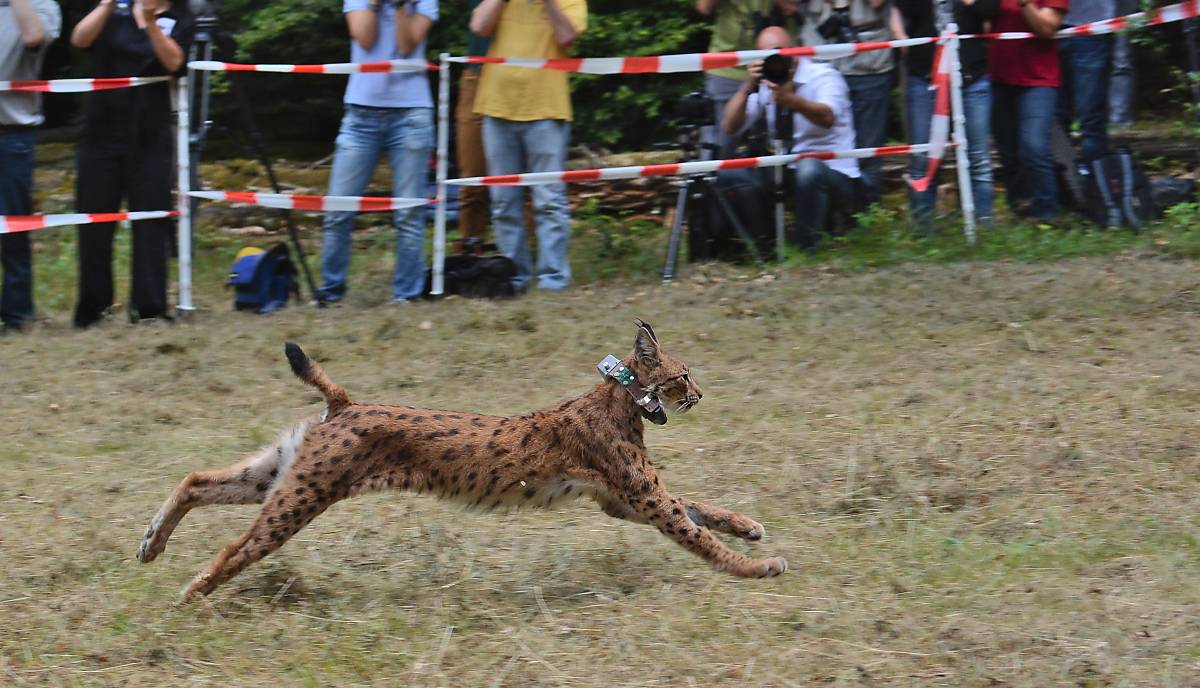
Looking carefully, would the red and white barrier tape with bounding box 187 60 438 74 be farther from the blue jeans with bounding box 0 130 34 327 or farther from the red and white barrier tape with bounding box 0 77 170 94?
the blue jeans with bounding box 0 130 34 327

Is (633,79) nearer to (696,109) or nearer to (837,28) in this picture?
(837,28)

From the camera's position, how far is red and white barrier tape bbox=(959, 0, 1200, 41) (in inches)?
397

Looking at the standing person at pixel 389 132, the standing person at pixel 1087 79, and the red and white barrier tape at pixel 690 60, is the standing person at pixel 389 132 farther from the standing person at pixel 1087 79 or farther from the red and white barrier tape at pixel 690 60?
the standing person at pixel 1087 79

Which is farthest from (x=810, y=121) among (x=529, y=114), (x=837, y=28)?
(x=529, y=114)

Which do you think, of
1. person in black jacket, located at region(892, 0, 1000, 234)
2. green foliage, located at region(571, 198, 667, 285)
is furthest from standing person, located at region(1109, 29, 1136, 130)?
green foliage, located at region(571, 198, 667, 285)

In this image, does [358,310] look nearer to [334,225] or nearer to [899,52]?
[334,225]

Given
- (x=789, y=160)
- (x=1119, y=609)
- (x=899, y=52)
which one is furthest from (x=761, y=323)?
(x=1119, y=609)

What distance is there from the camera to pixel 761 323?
30.0 ft

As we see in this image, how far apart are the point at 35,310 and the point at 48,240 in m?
3.55

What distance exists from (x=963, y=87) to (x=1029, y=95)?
51cm

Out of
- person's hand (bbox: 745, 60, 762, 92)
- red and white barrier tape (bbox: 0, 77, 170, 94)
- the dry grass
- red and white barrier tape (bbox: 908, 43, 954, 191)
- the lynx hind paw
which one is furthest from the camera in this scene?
red and white barrier tape (bbox: 908, 43, 954, 191)

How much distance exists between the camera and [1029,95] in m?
10.9

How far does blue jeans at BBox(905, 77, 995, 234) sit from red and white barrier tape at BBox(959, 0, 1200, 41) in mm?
397

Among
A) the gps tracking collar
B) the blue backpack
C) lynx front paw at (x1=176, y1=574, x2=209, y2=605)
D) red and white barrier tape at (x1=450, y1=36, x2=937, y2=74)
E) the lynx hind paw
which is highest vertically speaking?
red and white barrier tape at (x1=450, y1=36, x2=937, y2=74)
